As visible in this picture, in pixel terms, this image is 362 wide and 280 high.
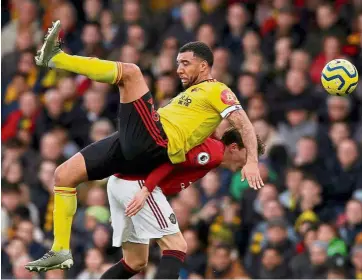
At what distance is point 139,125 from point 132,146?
189mm

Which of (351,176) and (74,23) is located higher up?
(74,23)

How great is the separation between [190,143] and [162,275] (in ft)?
3.95

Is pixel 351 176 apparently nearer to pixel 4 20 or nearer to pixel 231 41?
→ pixel 231 41

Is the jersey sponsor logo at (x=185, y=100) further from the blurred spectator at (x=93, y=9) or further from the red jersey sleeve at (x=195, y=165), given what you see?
the blurred spectator at (x=93, y=9)

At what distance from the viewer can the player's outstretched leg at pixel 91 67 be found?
429 inches

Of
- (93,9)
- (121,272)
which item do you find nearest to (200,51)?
(121,272)

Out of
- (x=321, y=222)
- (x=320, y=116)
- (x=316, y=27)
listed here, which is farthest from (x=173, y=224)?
(x=316, y=27)

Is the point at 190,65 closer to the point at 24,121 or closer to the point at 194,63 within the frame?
the point at 194,63

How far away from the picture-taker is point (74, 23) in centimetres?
1867

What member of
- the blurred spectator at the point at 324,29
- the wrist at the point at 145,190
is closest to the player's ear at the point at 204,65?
the wrist at the point at 145,190

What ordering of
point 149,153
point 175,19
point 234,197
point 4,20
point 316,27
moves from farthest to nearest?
1. point 4,20
2. point 175,19
3. point 316,27
4. point 234,197
5. point 149,153

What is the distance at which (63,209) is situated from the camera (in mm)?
11227

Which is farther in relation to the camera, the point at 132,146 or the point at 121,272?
the point at 121,272

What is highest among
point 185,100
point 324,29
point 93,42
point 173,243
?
point 93,42
